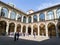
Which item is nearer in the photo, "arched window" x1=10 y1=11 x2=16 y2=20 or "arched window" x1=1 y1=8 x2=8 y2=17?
"arched window" x1=1 y1=8 x2=8 y2=17

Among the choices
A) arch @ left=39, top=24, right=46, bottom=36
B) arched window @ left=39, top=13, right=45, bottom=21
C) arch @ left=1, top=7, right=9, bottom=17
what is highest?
arch @ left=1, top=7, right=9, bottom=17

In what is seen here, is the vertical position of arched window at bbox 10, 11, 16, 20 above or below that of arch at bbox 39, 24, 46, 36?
above

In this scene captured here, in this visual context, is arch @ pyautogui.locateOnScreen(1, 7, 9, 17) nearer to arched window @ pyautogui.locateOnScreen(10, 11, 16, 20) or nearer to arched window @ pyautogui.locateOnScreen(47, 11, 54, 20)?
arched window @ pyautogui.locateOnScreen(10, 11, 16, 20)

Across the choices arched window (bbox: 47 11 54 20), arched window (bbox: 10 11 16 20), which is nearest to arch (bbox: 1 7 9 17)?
arched window (bbox: 10 11 16 20)

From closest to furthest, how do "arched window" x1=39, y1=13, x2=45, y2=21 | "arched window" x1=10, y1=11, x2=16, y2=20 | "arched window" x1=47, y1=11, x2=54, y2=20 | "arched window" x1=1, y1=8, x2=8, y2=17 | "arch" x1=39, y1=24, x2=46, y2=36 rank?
1. "arched window" x1=1, y1=8, x2=8, y2=17
2. "arched window" x1=47, y1=11, x2=54, y2=20
3. "arched window" x1=10, y1=11, x2=16, y2=20
4. "arched window" x1=39, y1=13, x2=45, y2=21
5. "arch" x1=39, y1=24, x2=46, y2=36

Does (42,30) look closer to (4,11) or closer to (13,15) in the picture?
(13,15)

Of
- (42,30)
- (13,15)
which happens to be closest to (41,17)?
(42,30)

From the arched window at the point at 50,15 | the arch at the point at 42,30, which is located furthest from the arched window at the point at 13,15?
the arched window at the point at 50,15

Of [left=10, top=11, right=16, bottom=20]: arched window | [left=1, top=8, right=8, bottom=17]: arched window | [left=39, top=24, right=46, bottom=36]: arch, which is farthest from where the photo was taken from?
[left=39, top=24, right=46, bottom=36]: arch

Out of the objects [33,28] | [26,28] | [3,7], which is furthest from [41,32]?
[3,7]

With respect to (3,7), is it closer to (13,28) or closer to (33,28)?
(13,28)

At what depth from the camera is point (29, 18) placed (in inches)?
1198

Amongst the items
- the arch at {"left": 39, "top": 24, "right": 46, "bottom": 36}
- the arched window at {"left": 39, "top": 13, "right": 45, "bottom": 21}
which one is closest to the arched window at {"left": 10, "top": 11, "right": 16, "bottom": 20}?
the arched window at {"left": 39, "top": 13, "right": 45, "bottom": 21}

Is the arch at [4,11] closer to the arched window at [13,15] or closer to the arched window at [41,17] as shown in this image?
the arched window at [13,15]
